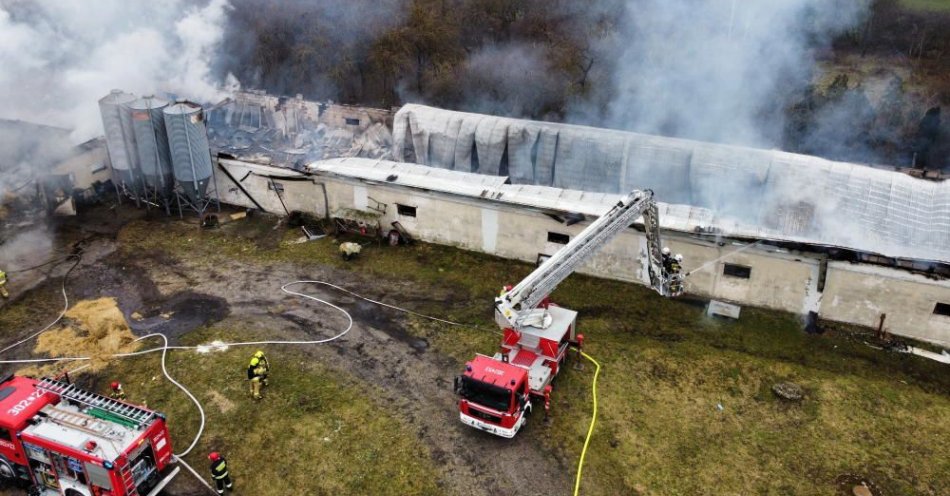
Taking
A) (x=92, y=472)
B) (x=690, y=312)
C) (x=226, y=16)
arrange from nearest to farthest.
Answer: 1. (x=92, y=472)
2. (x=690, y=312)
3. (x=226, y=16)

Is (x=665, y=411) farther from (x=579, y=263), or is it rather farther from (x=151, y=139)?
(x=151, y=139)

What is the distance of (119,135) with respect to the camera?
22.1 metres

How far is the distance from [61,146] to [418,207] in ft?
42.9

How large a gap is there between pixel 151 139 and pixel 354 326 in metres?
10.4

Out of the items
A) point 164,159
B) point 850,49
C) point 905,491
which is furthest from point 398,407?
point 850,49

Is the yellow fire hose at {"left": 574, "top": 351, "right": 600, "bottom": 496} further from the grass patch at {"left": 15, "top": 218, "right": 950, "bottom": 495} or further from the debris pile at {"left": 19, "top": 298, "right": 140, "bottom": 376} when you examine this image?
the debris pile at {"left": 19, "top": 298, "right": 140, "bottom": 376}

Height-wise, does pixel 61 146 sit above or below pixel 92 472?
above

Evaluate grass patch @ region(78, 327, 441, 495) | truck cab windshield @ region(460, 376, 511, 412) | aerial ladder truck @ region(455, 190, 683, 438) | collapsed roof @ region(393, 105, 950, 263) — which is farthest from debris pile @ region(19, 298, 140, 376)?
collapsed roof @ region(393, 105, 950, 263)

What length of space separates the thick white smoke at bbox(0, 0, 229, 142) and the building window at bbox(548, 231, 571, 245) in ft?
56.5

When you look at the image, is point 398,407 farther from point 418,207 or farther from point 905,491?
point 905,491

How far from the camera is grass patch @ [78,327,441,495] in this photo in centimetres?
1295

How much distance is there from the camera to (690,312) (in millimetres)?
18391

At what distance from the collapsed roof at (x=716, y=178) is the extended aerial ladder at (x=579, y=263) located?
2392 millimetres

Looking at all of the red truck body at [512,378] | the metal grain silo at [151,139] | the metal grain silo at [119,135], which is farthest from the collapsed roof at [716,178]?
the metal grain silo at [119,135]
